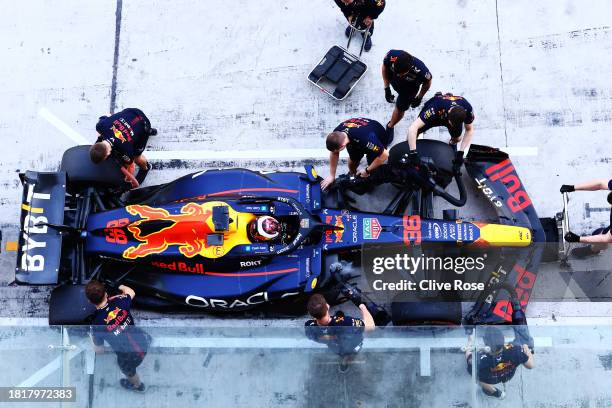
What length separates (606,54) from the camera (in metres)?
8.32

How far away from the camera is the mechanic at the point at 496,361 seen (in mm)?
6176

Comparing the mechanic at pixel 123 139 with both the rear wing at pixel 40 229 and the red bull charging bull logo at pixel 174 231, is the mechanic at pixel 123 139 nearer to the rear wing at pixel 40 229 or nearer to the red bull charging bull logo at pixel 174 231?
the rear wing at pixel 40 229

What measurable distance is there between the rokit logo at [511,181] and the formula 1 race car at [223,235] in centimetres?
2

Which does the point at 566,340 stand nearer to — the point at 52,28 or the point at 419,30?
the point at 419,30

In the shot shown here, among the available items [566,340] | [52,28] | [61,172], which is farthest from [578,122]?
[52,28]

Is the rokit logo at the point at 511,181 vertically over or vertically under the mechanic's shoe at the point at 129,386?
over

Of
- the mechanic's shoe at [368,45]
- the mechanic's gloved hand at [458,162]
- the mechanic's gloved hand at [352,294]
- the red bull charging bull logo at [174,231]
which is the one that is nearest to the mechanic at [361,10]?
the mechanic's shoe at [368,45]

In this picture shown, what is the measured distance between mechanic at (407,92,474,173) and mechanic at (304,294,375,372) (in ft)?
6.19

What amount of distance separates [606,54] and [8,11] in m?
7.35

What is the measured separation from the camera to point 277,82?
Result: 338 inches

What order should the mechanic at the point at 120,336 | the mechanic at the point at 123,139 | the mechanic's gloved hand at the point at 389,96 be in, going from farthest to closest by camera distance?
the mechanic's gloved hand at the point at 389,96, the mechanic at the point at 123,139, the mechanic at the point at 120,336

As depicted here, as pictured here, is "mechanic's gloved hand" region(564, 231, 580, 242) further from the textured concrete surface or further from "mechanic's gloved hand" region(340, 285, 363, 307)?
"mechanic's gloved hand" region(340, 285, 363, 307)

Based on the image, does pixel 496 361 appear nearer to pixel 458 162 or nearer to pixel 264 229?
pixel 458 162

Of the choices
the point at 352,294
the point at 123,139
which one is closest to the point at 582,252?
the point at 352,294
